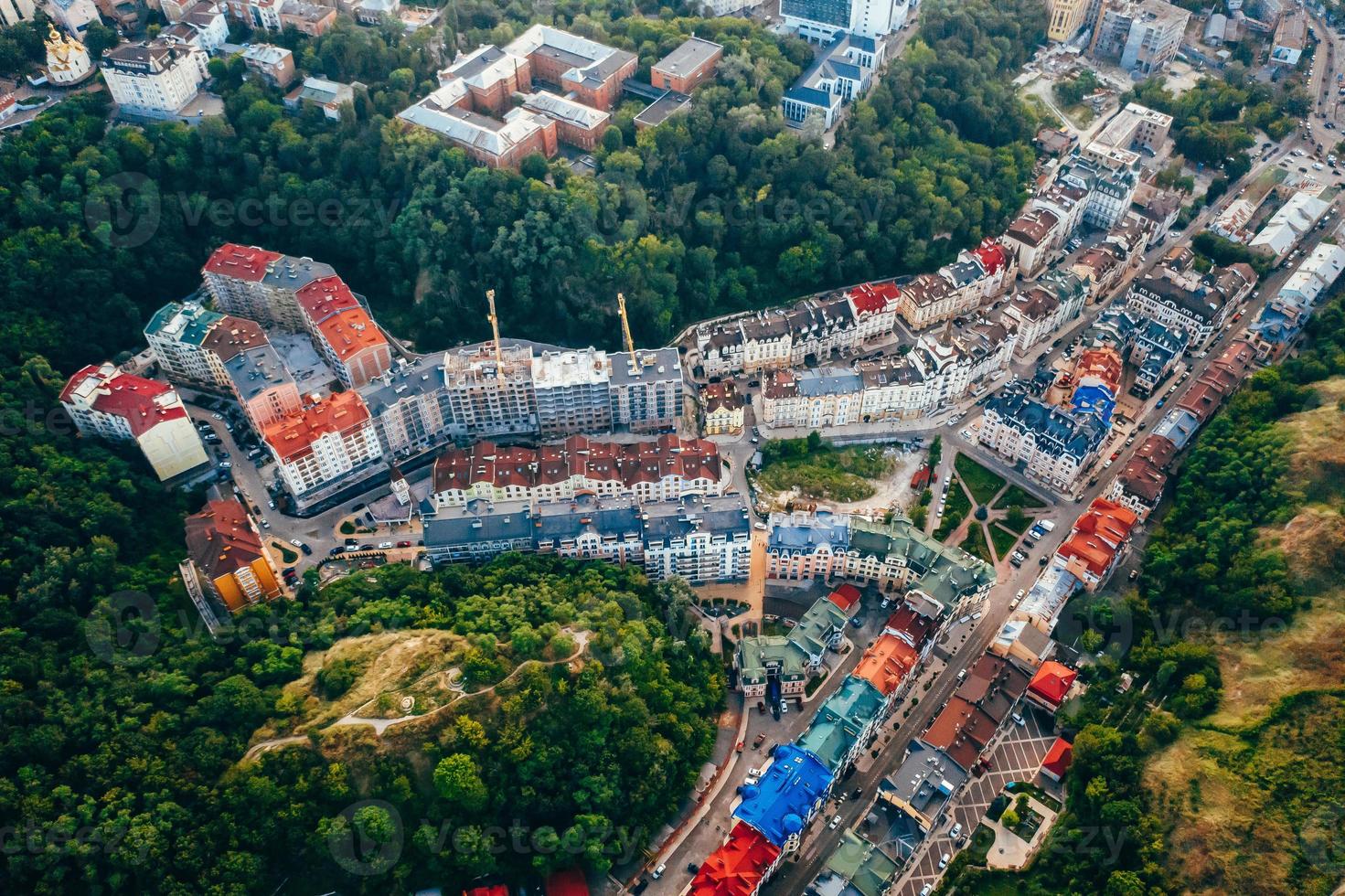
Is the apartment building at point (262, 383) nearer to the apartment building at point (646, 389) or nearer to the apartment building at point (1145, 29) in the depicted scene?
the apartment building at point (646, 389)

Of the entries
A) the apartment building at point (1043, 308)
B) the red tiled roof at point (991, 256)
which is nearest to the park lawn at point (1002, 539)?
the apartment building at point (1043, 308)

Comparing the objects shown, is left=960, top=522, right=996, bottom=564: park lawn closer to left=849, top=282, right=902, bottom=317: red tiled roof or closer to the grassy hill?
the grassy hill

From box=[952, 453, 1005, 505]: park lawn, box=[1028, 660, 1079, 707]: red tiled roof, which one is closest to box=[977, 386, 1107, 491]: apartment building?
box=[952, 453, 1005, 505]: park lawn

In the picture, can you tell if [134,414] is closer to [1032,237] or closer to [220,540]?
Result: [220,540]

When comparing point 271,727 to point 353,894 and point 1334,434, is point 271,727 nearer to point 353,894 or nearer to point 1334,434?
point 353,894

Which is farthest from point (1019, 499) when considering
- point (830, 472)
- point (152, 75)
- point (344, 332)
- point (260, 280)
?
point (152, 75)

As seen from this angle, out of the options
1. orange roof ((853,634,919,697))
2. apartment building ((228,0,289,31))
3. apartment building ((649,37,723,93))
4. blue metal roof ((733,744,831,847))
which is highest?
apartment building ((228,0,289,31))

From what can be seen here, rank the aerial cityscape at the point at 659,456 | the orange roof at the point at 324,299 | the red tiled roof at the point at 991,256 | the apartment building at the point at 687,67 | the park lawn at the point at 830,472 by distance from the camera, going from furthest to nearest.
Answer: the apartment building at the point at 687,67
the red tiled roof at the point at 991,256
the orange roof at the point at 324,299
the park lawn at the point at 830,472
the aerial cityscape at the point at 659,456
